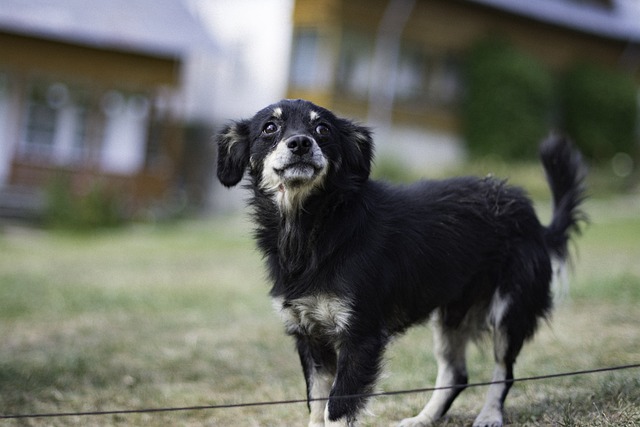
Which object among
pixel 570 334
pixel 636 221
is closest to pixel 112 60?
pixel 636 221

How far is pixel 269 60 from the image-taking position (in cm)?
2642

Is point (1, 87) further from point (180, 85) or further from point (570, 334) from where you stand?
point (570, 334)

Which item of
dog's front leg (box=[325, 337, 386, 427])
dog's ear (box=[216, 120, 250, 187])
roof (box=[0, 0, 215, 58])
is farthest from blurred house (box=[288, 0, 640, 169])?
dog's front leg (box=[325, 337, 386, 427])

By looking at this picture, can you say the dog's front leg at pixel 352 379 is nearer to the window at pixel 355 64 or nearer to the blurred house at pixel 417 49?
the blurred house at pixel 417 49

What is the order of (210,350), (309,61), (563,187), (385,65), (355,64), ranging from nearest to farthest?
(563,187)
(210,350)
(309,61)
(385,65)
(355,64)

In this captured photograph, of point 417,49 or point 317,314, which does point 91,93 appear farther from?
point 317,314

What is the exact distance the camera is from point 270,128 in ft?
15.9

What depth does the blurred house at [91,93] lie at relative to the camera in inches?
958

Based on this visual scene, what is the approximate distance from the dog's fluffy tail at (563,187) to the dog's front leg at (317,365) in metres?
1.98

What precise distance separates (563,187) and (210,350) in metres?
3.88

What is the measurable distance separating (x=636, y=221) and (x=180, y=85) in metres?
14.8

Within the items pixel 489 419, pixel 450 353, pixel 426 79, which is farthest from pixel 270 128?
pixel 426 79

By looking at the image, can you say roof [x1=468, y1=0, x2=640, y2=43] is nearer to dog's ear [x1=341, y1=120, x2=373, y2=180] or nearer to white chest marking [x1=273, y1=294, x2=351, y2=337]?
dog's ear [x1=341, y1=120, x2=373, y2=180]

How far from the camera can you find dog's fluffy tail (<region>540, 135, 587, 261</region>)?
5812 mm
